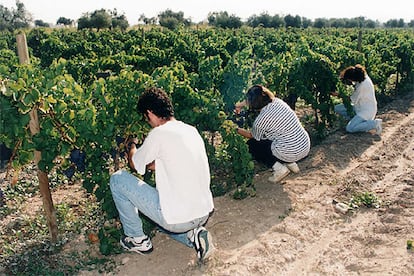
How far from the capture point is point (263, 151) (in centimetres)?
584

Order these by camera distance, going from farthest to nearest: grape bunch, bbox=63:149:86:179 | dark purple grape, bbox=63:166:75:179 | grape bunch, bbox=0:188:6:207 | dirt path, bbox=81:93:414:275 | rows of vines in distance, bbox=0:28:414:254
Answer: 1. grape bunch, bbox=0:188:6:207
2. dark purple grape, bbox=63:166:75:179
3. grape bunch, bbox=63:149:86:179
4. dirt path, bbox=81:93:414:275
5. rows of vines in distance, bbox=0:28:414:254

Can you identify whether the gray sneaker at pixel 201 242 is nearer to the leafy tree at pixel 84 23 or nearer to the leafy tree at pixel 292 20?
the leafy tree at pixel 84 23

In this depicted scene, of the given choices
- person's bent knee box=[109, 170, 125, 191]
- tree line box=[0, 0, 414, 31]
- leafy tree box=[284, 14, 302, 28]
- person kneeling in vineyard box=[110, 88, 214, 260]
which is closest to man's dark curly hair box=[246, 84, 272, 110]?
person kneeling in vineyard box=[110, 88, 214, 260]

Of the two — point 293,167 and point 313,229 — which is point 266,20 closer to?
point 293,167

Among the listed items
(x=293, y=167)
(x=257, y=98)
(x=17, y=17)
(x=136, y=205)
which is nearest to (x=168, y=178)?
(x=136, y=205)

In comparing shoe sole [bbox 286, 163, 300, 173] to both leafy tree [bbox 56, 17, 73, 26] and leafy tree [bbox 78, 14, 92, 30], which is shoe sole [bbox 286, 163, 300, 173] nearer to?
leafy tree [bbox 78, 14, 92, 30]

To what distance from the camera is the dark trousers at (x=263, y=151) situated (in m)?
5.80

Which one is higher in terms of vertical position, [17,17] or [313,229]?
[17,17]

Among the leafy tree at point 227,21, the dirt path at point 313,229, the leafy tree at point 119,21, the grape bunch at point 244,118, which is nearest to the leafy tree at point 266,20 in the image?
the leafy tree at point 227,21

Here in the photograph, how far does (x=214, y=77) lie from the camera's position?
22.3 ft

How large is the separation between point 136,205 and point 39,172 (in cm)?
99

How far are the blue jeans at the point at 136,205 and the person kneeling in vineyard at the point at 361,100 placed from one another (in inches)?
193

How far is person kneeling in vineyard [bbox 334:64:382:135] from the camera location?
→ 25.0 ft

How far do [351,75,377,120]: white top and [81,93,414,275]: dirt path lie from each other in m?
1.25
